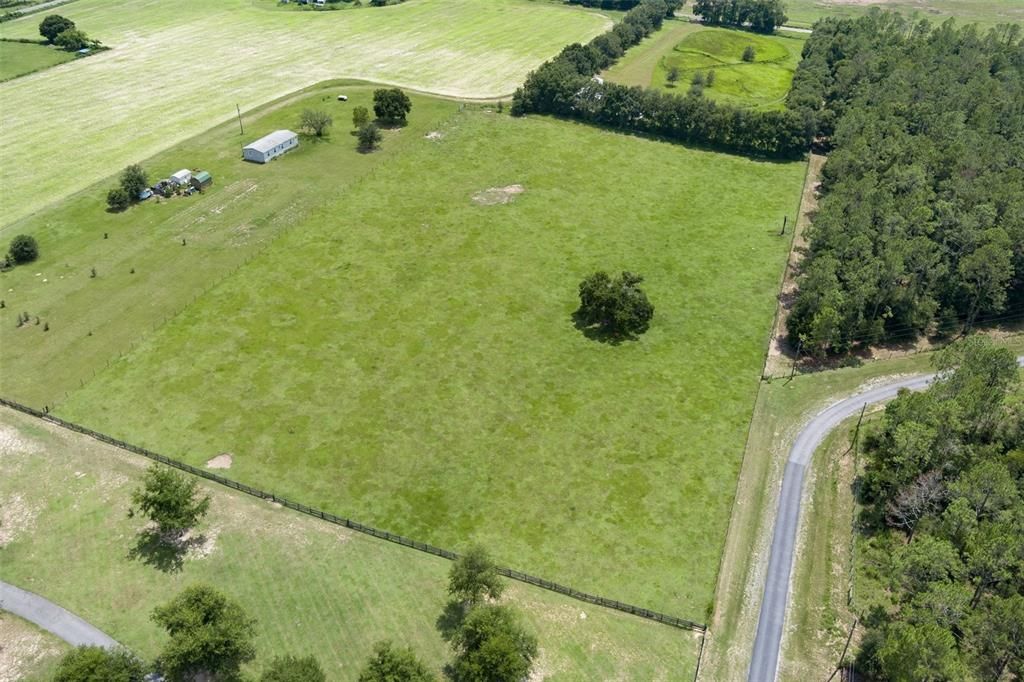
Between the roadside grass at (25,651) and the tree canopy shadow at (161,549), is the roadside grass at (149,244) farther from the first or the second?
the roadside grass at (25,651)

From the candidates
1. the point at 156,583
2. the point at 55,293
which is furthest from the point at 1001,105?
the point at 55,293

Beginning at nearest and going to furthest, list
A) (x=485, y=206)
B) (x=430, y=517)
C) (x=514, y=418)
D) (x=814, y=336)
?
(x=430, y=517)
(x=514, y=418)
(x=814, y=336)
(x=485, y=206)

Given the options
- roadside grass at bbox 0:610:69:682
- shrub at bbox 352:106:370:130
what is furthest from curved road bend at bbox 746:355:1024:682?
shrub at bbox 352:106:370:130

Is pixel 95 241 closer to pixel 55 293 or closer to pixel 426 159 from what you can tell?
pixel 55 293

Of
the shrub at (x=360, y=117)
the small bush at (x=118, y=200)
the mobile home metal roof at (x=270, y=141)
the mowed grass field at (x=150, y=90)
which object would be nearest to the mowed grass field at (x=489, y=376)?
the small bush at (x=118, y=200)

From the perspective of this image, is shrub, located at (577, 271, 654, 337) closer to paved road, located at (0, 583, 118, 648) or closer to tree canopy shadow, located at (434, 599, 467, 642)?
tree canopy shadow, located at (434, 599, 467, 642)

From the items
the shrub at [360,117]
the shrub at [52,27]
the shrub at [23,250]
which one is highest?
the shrub at [52,27]
